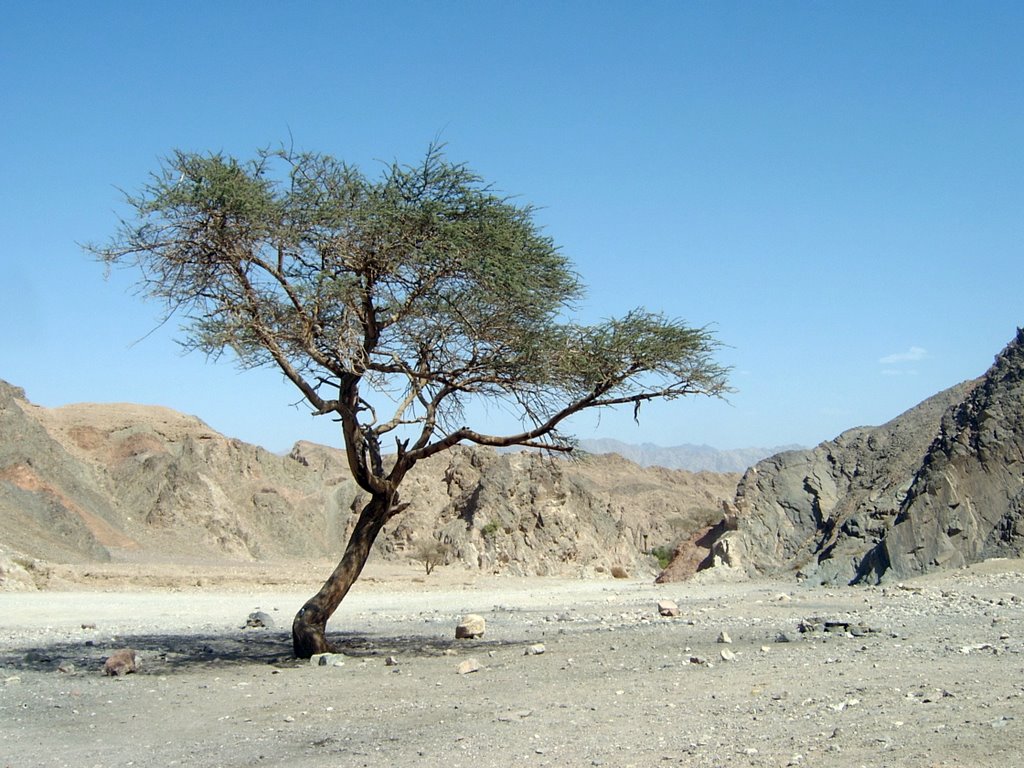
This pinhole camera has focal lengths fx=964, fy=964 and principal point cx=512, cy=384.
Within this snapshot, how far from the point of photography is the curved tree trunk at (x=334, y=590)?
12.2 m

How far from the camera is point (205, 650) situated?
1354 centimetres

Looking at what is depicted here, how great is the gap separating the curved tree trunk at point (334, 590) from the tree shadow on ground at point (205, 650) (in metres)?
0.27

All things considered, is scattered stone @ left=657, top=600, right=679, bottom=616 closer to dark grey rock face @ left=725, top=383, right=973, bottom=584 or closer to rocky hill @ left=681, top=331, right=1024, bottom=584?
rocky hill @ left=681, top=331, right=1024, bottom=584

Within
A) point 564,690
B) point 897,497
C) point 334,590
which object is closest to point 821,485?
point 897,497

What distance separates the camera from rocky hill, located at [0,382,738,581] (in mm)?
44969

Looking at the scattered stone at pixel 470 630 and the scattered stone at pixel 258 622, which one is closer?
the scattered stone at pixel 470 630

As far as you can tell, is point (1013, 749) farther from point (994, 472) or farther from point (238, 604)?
point (238, 604)

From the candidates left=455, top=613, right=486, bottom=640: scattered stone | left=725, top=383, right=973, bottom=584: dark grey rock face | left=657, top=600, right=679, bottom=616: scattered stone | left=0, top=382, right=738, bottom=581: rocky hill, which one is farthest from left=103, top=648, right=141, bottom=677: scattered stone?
left=0, top=382, right=738, bottom=581: rocky hill

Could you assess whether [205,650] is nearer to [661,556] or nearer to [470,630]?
[470,630]

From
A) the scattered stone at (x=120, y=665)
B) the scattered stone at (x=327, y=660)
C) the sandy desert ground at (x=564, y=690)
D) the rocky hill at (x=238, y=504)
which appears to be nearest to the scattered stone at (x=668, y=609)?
the sandy desert ground at (x=564, y=690)

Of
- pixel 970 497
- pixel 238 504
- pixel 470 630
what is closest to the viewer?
pixel 470 630

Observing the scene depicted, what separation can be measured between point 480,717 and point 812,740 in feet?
9.29

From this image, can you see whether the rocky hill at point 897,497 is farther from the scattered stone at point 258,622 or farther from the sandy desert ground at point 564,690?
the scattered stone at point 258,622

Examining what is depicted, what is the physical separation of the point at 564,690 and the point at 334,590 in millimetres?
4181
